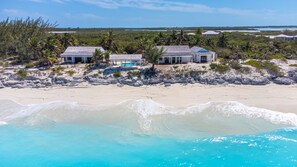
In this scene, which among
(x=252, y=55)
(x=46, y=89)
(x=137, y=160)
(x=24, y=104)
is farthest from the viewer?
(x=252, y=55)

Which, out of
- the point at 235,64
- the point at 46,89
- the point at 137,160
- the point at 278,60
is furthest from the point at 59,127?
the point at 278,60

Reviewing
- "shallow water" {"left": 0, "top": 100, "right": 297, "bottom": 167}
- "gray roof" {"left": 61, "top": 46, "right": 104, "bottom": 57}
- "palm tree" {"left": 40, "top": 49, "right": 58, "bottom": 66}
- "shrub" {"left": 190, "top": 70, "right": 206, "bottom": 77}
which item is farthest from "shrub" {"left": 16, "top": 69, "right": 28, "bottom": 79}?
"shrub" {"left": 190, "top": 70, "right": 206, "bottom": 77}

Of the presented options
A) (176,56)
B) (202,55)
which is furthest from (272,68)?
(176,56)

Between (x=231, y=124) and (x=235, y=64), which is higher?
(x=235, y=64)

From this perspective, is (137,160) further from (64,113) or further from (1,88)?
(1,88)

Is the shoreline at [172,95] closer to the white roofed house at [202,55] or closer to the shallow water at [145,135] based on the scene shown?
the shallow water at [145,135]

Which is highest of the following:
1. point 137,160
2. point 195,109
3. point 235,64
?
point 235,64
